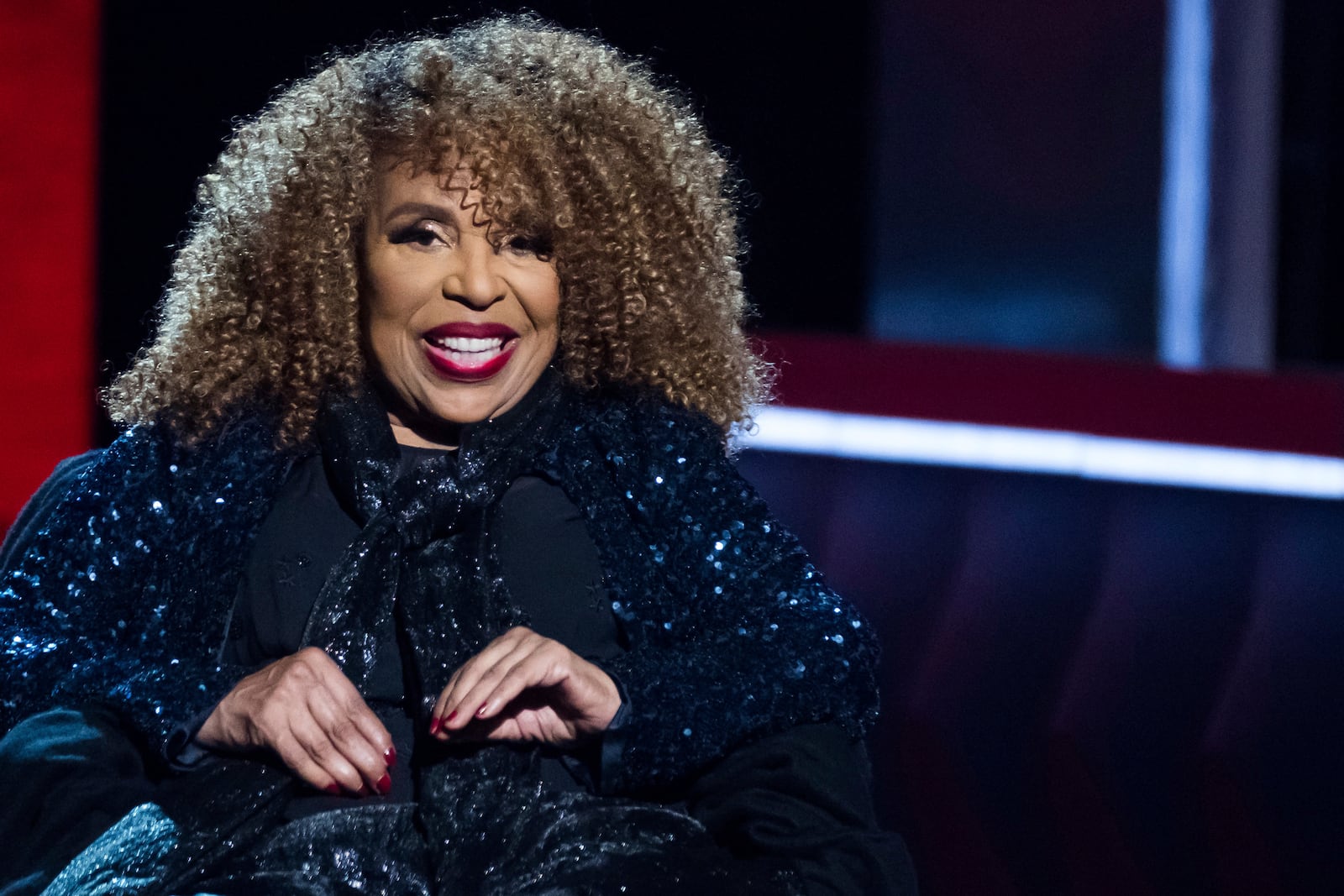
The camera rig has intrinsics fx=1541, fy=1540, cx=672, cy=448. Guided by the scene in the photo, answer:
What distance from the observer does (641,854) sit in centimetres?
121

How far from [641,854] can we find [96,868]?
1.37 feet

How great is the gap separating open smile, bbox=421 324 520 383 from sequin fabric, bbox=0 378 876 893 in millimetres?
60

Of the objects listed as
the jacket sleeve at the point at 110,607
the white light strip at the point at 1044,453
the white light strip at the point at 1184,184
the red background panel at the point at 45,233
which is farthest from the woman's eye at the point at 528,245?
the white light strip at the point at 1184,184

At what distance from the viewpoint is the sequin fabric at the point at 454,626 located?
3.95 ft

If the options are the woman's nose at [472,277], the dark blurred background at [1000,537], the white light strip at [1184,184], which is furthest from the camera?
the white light strip at [1184,184]

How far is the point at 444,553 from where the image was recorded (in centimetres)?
138

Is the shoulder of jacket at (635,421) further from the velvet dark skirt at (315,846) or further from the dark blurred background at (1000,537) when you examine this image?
the dark blurred background at (1000,537)

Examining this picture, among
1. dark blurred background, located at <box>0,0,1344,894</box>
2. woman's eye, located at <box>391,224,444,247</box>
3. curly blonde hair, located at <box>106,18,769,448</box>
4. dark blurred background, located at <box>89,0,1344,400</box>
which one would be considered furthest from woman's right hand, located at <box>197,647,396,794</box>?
dark blurred background, located at <box>89,0,1344,400</box>

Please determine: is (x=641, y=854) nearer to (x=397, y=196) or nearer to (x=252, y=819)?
(x=252, y=819)

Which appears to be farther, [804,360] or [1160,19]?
[1160,19]

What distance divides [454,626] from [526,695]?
0.13 metres

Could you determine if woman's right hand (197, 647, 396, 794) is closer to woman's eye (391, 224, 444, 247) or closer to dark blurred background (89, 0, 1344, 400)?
woman's eye (391, 224, 444, 247)

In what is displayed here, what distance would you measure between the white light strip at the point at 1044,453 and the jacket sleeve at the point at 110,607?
87 centimetres

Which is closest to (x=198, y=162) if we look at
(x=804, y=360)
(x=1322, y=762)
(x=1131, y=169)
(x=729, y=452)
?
(x=804, y=360)
